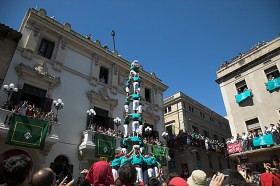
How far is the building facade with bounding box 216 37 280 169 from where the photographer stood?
18.0m

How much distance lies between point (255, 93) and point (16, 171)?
21.6 metres

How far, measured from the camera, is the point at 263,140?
16922 millimetres

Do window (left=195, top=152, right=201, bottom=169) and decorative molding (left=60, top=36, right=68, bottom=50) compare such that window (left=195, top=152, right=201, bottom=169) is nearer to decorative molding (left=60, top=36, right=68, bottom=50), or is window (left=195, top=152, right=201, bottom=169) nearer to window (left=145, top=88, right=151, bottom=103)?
window (left=145, top=88, right=151, bottom=103)

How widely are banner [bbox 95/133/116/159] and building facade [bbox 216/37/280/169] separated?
1174 centimetres

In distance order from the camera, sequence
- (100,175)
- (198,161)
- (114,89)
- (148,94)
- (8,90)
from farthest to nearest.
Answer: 1. (198,161)
2. (148,94)
3. (114,89)
4. (8,90)
5. (100,175)

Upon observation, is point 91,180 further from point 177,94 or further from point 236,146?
point 177,94

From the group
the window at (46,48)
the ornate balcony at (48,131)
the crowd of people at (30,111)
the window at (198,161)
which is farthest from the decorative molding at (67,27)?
the window at (198,161)

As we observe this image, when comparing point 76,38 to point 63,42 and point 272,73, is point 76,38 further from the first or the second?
point 272,73

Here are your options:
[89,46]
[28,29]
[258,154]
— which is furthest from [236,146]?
[28,29]

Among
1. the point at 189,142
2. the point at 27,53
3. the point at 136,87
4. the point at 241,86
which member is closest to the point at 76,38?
the point at 27,53

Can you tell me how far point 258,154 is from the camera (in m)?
17.7

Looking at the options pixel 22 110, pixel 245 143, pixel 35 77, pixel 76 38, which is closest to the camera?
pixel 22 110

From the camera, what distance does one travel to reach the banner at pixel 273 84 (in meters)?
18.1

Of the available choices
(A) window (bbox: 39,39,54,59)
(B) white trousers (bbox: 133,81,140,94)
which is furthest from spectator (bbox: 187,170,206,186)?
(A) window (bbox: 39,39,54,59)
